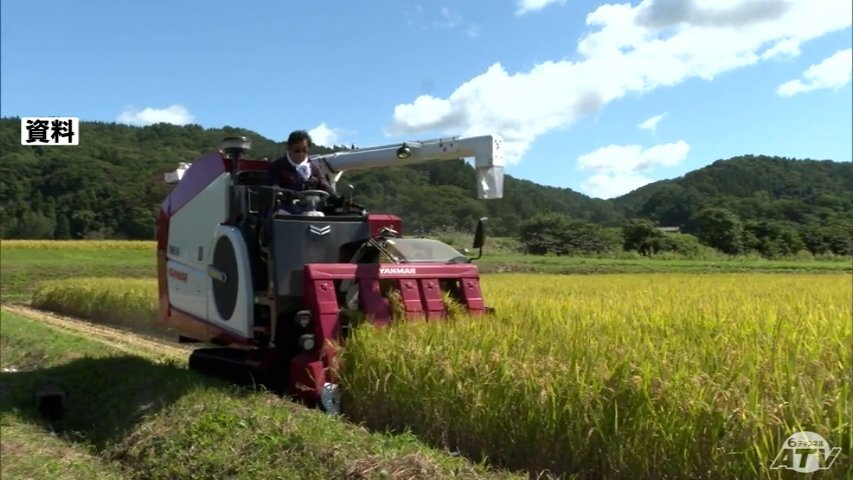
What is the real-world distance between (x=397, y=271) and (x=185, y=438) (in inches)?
85.0

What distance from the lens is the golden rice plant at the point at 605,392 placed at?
3.53 metres

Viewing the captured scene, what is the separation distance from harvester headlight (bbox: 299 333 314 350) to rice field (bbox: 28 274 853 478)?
28 cm

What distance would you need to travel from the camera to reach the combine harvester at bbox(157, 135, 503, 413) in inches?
225

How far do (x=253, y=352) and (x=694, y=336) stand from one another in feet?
12.2

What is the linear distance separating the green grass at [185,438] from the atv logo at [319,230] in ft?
4.56

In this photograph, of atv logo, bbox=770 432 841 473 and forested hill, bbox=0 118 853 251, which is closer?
atv logo, bbox=770 432 841 473

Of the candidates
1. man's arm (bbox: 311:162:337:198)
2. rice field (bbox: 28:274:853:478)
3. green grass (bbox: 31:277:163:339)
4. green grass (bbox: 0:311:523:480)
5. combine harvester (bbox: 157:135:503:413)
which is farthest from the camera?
green grass (bbox: 31:277:163:339)

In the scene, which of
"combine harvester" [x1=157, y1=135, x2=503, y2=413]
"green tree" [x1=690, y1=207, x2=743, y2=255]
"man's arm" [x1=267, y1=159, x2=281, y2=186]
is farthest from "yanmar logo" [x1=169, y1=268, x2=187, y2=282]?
"green tree" [x1=690, y1=207, x2=743, y2=255]

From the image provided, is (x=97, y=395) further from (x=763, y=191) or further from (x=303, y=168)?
(x=763, y=191)

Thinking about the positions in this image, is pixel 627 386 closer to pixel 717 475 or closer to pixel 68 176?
pixel 717 475

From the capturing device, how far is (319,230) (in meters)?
6.08

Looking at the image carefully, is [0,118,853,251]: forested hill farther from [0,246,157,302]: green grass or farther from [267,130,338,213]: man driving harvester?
[0,246,157,302]: green grass

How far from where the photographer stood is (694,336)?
5.94 meters

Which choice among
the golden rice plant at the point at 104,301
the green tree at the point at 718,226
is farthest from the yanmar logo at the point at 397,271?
the golden rice plant at the point at 104,301
